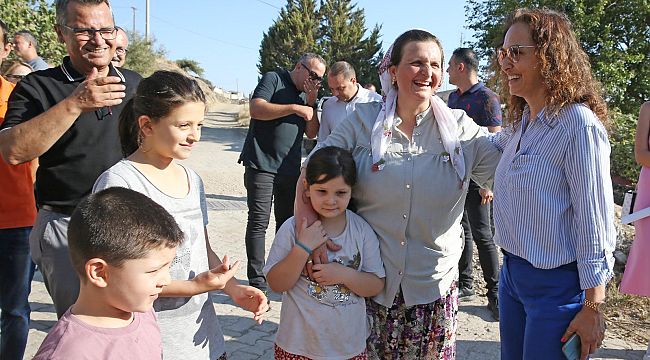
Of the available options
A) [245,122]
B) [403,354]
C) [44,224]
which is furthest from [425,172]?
[245,122]

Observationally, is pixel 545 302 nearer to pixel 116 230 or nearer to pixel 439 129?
pixel 439 129

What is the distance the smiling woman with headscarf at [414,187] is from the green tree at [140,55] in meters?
31.9

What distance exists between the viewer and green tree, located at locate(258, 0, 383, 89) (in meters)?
41.6

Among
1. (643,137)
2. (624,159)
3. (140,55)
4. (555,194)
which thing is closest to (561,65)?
(555,194)

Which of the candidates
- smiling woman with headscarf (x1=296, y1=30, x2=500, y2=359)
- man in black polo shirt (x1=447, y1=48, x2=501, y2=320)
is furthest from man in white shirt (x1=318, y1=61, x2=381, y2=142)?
smiling woman with headscarf (x1=296, y1=30, x2=500, y2=359)

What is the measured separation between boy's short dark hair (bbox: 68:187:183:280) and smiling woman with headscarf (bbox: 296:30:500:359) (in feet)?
3.17

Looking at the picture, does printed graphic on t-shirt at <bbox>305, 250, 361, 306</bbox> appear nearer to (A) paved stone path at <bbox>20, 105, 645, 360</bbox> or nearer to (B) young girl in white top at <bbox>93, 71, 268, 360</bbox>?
(B) young girl in white top at <bbox>93, 71, 268, 360</bbox>

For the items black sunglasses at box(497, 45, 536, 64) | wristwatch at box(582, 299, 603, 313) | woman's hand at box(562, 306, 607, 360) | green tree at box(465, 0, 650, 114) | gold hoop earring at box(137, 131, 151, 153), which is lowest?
woman's hand at box(562, 306, 607, 360)

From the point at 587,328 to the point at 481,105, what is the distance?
315cm

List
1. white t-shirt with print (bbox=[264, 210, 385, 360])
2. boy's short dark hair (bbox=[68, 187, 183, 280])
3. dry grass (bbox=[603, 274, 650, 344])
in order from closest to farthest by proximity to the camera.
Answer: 1. boy's short dark hair (bbox=[68, 187, 183, 280])
2. white t-shirt with print (bbox=[264, 210, 385, 360])
3. dry grass (bbox=[603, 274, 650, 344])

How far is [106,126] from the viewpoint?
249 cm

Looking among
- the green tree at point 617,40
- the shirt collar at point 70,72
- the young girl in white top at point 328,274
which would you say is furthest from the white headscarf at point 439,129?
the green tree at point 617,40

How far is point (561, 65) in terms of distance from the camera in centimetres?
211

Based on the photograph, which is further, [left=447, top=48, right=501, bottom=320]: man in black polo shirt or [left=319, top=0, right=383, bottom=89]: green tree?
[left=319, top=0, right=383, bottom=89]: green tree
